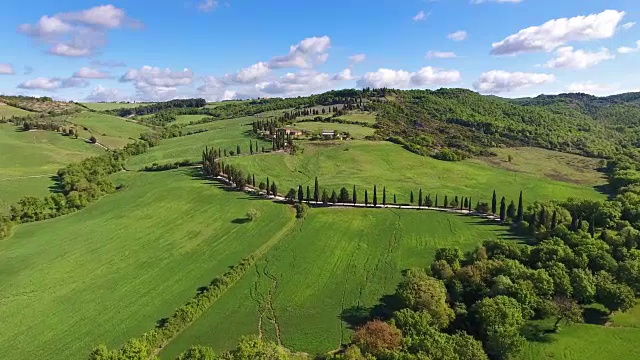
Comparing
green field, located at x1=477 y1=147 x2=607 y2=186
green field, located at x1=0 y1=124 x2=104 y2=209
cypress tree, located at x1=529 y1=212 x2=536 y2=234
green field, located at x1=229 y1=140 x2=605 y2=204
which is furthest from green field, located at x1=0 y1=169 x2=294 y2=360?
green field, located at x1=477 y1=147 x2=607 y2=186

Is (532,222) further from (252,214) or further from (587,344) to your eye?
(252,214)

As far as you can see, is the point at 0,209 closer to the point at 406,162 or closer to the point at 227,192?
the point at 227,192

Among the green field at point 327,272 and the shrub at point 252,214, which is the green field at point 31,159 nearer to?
the shrub at point 252,214

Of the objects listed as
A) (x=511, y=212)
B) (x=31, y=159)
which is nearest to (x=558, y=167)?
(x=511, y=212)

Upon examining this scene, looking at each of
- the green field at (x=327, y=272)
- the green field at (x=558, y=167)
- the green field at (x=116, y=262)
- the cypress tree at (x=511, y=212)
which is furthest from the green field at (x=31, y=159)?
the green field at (x=558, y=167)

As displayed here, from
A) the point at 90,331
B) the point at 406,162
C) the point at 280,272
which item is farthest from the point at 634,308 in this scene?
the point at 406,162

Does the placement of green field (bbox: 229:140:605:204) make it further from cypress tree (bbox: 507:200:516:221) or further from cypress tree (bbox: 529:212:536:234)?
cypress tree (bbox: 529:212:536:234)
